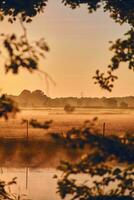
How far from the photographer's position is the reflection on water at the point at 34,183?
2789 centimetres

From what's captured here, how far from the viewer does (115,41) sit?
14.5 meters

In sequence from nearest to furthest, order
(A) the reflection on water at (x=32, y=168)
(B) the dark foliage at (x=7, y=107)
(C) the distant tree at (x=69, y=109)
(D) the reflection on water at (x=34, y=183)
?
(B) the dark foliage at (x=7, y=107)
(C) the distant tree at (x=69, y=109)
(D) the reflection on water at (x=34, y=183)
(A) the reflection on water at (x=32, y=168)

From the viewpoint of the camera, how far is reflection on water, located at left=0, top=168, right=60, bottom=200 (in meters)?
27.9

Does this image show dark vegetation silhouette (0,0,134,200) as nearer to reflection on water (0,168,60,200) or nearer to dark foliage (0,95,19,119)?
dark foliage (0,95,19,119)

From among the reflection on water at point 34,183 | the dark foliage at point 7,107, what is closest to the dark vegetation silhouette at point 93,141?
the dark foliage at point 7,107

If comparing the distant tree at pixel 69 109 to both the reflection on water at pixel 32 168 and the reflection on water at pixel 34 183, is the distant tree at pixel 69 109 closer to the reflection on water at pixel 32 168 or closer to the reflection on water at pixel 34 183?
the reflection on water at pixel 32 168

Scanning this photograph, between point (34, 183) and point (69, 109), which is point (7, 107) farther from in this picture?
point (34, 183)

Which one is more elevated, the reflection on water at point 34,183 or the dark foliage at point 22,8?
the dark foliage at point 22,8

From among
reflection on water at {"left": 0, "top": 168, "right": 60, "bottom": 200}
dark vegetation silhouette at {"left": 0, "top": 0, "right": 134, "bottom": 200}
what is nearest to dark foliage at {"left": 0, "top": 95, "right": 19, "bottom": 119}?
dark vegetation silhouette at {"left": 0, "top": 0, "right": 134, "bottom": 200}

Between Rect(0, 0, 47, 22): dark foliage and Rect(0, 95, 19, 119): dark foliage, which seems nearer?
Rect(0, 95, 19, 119): dark foliage

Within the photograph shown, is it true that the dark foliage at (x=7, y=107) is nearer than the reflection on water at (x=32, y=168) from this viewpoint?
Yes

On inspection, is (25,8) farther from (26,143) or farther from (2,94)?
(26,143)

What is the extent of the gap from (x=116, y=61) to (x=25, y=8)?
2461 mm

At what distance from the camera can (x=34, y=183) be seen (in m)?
31.1
